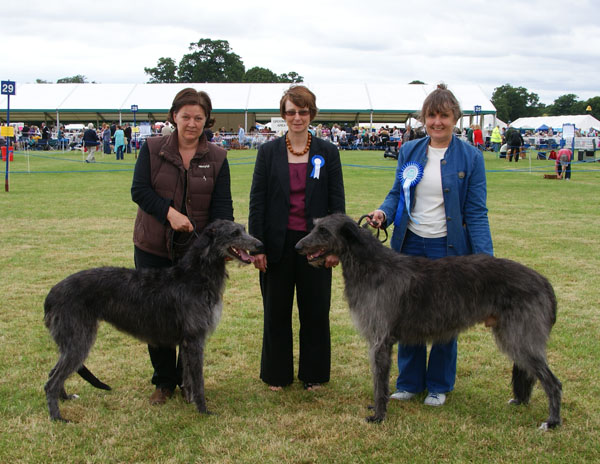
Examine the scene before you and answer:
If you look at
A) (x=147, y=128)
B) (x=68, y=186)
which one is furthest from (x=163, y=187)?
(x=147, y=128)

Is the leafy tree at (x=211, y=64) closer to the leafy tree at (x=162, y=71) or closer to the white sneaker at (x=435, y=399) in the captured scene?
the leafy tree at (x=162, y=71)

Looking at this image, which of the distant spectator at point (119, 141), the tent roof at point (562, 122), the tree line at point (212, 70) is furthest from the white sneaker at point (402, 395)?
the tree line at point (212, 70)

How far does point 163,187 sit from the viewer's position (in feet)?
14.9

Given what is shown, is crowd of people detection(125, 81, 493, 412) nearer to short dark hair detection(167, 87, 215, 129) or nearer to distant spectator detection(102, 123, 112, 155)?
short dark hair detection(167, 87, 215, 129)

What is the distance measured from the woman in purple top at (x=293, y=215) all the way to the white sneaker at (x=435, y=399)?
98 centimetres

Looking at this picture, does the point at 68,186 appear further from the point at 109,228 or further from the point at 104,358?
the point at 104,358

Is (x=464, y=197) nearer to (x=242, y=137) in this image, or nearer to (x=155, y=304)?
(x=155, y=304)

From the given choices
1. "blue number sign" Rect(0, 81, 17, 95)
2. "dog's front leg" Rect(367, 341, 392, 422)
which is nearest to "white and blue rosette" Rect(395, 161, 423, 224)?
"dog's front leg" Rect(367, 341, 392, 422)

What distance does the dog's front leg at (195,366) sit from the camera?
14.6ft

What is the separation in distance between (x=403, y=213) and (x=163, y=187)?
6.86ft

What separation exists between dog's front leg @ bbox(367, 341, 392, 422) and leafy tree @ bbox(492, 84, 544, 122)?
415 ft

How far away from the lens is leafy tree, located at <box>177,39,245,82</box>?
105 meters

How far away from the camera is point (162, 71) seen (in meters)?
106

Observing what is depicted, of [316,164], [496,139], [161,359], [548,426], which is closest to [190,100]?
[316,164]
